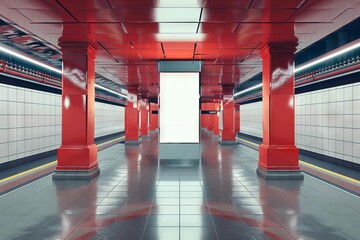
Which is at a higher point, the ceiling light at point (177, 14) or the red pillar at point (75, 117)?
the ceiling light at point (177, 14)

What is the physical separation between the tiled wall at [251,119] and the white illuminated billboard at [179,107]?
38.4ft

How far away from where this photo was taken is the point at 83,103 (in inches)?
283

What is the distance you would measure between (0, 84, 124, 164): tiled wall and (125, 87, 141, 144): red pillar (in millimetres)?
5097

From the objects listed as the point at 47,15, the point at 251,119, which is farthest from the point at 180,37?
the point at 251,119

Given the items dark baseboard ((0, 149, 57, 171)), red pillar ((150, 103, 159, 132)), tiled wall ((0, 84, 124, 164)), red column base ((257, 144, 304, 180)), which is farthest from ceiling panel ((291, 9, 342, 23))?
red pillar ((150, 103, 159, 132))

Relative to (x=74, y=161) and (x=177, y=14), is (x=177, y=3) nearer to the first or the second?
(x=177, y=14)

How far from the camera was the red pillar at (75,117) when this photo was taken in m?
7.08

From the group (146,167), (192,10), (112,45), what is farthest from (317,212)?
(112,45)

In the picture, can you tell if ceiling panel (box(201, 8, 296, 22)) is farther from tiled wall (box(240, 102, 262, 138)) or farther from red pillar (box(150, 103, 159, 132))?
red pillar (box(150, 103, 159, 132))

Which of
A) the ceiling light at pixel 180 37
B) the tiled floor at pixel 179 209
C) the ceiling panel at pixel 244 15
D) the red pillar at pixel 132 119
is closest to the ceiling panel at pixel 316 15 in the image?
the ceiling panel at pixel 244 15

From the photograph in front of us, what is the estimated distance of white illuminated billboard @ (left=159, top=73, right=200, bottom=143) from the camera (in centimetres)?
951

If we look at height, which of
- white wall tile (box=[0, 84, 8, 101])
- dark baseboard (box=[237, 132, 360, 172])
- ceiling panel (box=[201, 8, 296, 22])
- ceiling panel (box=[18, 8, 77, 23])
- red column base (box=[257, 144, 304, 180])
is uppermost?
ceiling panel (box=[201, 8, 296, 22])

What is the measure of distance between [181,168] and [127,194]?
3.42 meters

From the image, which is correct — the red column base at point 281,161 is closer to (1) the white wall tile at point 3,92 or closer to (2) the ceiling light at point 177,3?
(2) the ceiling light at point 177,3
